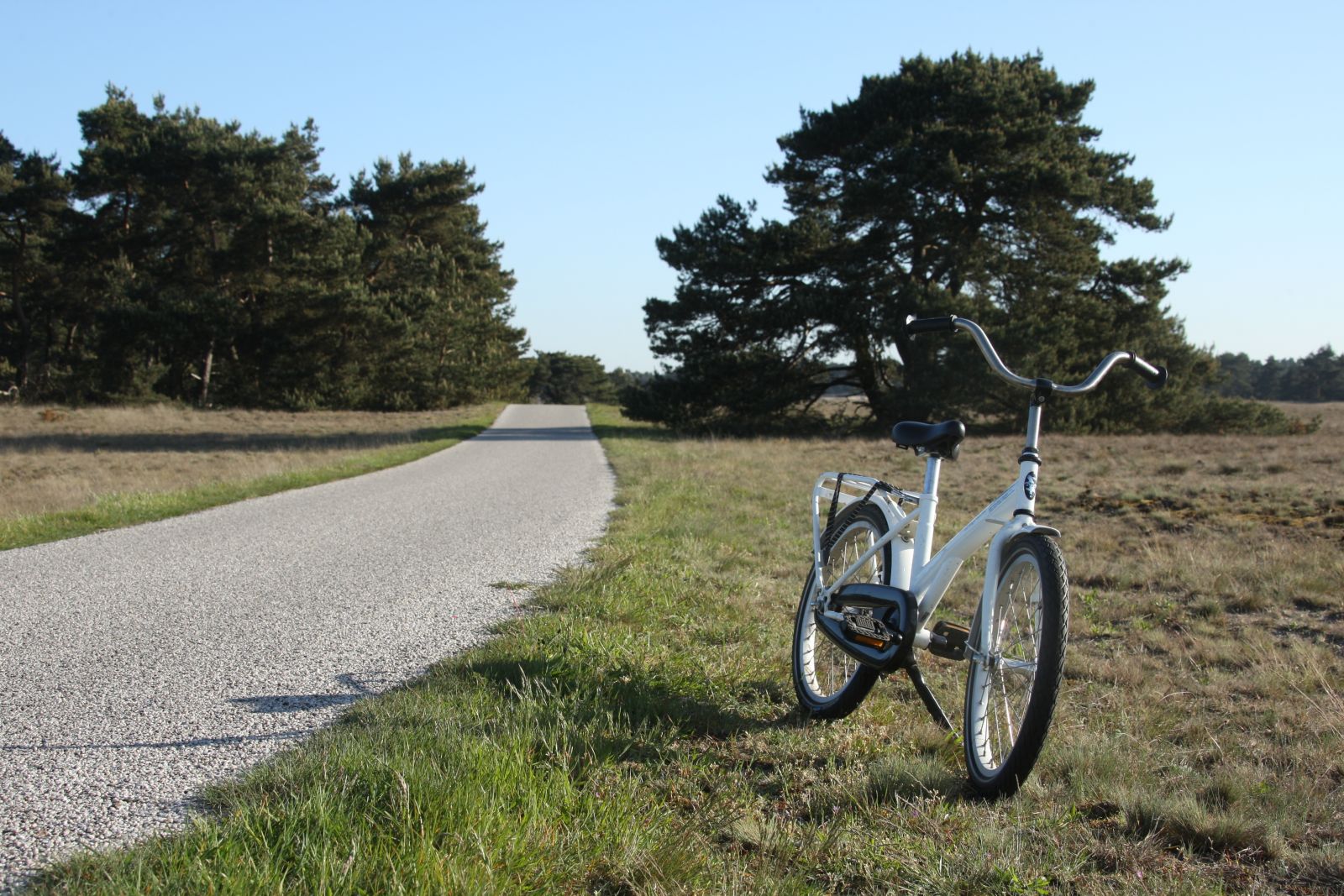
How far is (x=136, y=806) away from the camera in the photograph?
279 centimetres

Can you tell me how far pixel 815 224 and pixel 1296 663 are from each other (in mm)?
25300

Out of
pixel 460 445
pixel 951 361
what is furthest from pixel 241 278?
pixel 951 361

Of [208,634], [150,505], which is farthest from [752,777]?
[150,505]

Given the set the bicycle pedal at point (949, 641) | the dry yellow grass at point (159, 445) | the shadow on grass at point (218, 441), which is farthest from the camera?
the shadow on grass at point (218, 441)

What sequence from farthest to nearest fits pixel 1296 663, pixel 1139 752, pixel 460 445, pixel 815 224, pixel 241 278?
pixel 241 278 → pixel 815 224 → pixel 460 445 → pixel 1296 663 → pixel 1139 752

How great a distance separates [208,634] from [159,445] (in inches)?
927

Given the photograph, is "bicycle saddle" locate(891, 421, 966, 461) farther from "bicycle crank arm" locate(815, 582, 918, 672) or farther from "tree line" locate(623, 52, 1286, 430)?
"tree line" locate(623, 52, 1286, 430)

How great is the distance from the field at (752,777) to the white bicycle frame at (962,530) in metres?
0.57

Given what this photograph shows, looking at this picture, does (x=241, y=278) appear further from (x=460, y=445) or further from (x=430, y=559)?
(x=430, y=559)

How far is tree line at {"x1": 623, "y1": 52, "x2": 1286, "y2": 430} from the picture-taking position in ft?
87.4

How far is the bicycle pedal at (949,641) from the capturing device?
10.7ft

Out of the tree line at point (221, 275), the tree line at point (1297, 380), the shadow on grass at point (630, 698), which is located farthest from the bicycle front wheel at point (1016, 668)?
the tree line at point (1297, 380)

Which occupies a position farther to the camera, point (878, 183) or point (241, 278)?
point (241, 278)

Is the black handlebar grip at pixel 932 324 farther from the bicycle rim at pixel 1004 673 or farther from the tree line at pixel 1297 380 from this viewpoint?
the tree line at pixel 1297 380
